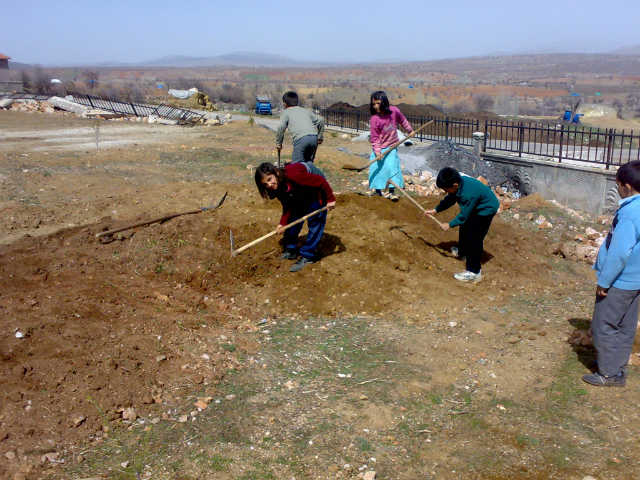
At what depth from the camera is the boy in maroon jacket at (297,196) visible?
495 centimetres

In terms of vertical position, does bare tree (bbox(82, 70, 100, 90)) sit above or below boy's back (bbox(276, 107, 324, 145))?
above

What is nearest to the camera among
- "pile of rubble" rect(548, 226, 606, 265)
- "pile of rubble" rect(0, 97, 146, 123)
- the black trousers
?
the black trousers

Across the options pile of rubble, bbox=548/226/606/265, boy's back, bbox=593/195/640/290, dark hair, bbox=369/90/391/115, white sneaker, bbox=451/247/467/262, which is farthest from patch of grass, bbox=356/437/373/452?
dark hair, bbox=369/90/391/115

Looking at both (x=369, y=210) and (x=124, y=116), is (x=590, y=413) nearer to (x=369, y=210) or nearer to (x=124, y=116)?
(x=369, y=210)

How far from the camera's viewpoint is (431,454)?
3.21 metres

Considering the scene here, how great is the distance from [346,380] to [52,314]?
2360 mm

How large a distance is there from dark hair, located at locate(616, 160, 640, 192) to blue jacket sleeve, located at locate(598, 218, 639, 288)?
0.23m

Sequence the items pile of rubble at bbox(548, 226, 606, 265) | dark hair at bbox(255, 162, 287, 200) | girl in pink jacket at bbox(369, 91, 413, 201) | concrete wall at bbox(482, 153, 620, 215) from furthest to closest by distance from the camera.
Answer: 1. concrete wall at bbox(482, 153, 620, 215)
2. girl in pink jacket at bbox(369, 91, 413, 201)
3. pile of rubble at bbox(548, 226, 606, 265)
4. dark hair at bbox(255, 162, 287, 200)

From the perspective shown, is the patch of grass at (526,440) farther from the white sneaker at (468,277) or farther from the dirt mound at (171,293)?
the white sneaker at (468,277)

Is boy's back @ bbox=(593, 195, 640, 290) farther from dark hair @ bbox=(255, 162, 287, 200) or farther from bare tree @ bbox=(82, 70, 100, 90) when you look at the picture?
bare tree @ bbox=(82, 70, 100, 90)

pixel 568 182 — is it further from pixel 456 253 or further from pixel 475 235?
pixel 475 235

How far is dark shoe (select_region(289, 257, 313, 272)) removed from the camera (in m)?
5.70

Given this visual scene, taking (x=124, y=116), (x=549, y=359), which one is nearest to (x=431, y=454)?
(x=549, y=359)

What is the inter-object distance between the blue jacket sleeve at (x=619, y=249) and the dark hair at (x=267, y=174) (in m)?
2.75
